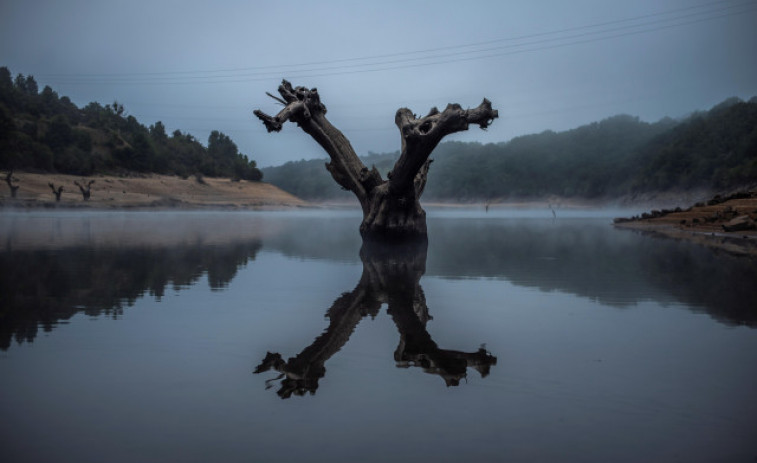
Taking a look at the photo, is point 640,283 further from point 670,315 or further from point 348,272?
point 348,272

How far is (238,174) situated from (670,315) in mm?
87818

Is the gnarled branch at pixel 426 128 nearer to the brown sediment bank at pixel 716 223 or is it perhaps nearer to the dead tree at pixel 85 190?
the brown sediment bank at pixel 716 223

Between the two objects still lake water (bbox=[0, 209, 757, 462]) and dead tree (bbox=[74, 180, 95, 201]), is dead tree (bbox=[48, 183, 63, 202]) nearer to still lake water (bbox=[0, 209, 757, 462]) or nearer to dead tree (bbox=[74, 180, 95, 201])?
dead tree (bbox=[74, 180, 95, 201])

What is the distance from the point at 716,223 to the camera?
24562mm

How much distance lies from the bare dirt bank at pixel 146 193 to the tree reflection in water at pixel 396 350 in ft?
154

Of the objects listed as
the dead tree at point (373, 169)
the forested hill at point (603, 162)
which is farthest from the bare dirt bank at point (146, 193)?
the forested hill at point (603, 162)

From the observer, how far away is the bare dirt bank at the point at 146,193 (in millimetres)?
50531

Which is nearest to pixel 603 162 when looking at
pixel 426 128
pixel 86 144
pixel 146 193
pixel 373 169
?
pixel 146 193

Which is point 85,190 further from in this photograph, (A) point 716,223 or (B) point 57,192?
(A) point 716,223

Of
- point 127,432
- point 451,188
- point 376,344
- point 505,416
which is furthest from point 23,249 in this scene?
point 451,188

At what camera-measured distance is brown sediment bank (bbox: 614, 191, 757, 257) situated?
18578 millimetres

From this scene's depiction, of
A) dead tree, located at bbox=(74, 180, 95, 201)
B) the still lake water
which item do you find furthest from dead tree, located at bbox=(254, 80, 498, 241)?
dead tree, located at bbox=(74, 180, 95, 201)

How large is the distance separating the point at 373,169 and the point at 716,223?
15.0 metres

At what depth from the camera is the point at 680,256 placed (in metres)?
14.4
